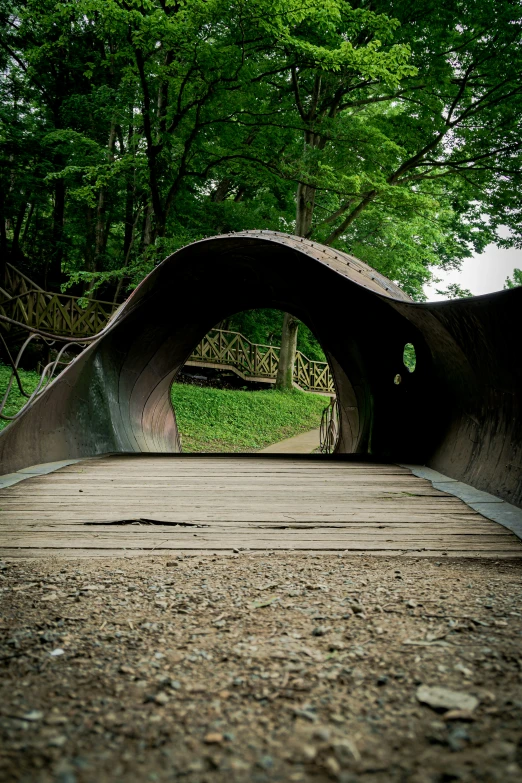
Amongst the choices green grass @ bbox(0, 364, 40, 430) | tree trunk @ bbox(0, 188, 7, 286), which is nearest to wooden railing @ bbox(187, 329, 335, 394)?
tree trunk @ bbox(0, 188, 7, 286)

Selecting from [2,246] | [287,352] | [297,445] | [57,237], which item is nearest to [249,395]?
[287,352]

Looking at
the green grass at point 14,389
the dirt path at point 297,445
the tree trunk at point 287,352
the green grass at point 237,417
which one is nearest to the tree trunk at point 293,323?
the tree trunk at point 287,352

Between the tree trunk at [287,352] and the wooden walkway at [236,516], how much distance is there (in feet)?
48.4

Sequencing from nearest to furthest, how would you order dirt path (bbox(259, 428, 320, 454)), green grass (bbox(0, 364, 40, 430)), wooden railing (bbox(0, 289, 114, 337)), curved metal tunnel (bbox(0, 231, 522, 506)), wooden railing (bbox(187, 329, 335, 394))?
curved metal tunnel (bbox(0, 231, 522, 506))
green grass (bbox(0, 364, 40, 430))
dirt path (bbox(259, 428, 320, 454))
wooden railing (bbox(0, 289, 114, 337))
wooden railing (bbox(187, 329, 335, 394))

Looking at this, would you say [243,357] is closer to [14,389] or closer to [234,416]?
[234,416]

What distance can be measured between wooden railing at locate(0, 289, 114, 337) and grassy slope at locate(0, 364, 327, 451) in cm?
275

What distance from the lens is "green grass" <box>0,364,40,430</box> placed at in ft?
34.4

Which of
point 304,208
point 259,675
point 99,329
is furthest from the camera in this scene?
point 99,329

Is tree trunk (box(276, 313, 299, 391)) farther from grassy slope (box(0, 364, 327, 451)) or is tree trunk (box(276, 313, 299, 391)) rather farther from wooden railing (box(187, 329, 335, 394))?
wooden railing (box(187, 329, 335, 394))

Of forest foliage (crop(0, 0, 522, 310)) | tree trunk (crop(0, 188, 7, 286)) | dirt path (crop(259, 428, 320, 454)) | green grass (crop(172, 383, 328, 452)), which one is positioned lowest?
dirt path (crop(259, 428, 320, 454))

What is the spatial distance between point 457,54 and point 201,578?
559 inches

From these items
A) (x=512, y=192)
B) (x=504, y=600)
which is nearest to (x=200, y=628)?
(x=504, y=600)

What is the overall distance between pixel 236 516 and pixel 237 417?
14.3 meters

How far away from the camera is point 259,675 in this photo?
4.69 feet
